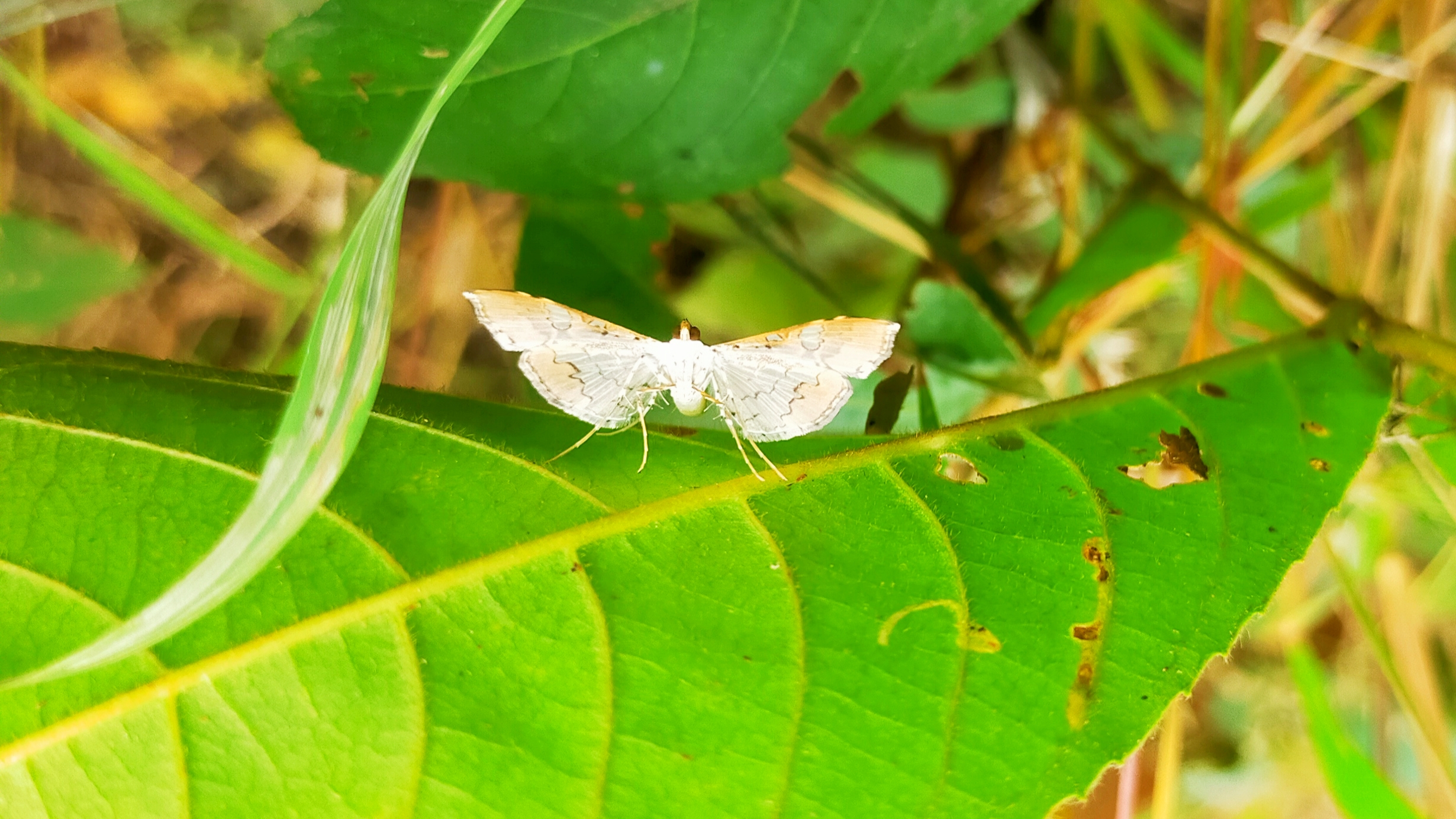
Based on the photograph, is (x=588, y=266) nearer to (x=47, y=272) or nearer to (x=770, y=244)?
(x=770, y=244)

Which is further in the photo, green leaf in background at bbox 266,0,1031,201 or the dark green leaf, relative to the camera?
the dark green leaf

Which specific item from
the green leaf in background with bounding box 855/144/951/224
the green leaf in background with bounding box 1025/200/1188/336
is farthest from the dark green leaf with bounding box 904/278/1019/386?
the green leaf in background with bounding box 855/144/951/224

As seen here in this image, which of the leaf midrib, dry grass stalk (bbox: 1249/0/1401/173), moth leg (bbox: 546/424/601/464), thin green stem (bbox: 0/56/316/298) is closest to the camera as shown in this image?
the leaf midrib

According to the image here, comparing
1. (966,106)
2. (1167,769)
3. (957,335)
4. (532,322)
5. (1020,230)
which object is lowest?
(1167,769)

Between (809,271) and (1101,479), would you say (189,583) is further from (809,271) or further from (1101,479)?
(809,271)

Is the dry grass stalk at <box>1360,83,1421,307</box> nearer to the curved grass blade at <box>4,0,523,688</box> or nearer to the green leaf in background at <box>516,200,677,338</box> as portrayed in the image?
the green leaf in background at <box>516,200,677,338</box>

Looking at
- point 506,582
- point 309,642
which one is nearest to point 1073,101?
point 506,582

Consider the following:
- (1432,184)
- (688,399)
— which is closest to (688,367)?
(688,399)

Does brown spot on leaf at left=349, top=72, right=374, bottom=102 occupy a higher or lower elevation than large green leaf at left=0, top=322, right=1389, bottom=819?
higher
